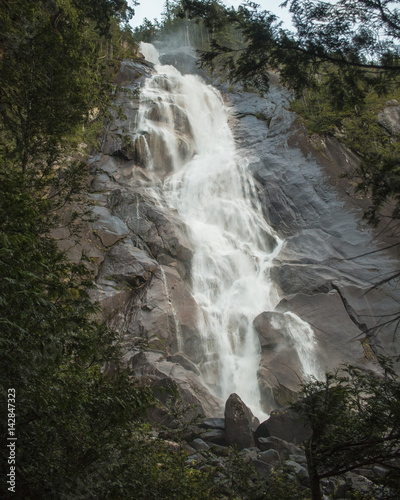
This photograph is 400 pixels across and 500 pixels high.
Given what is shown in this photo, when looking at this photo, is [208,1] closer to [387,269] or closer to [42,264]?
[42,264]

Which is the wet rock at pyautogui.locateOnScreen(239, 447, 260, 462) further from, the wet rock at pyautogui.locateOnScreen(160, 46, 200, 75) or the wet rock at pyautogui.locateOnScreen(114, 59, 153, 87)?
the wet rock at pyautogui.locateOnScreen(160, 46, 200, 75)

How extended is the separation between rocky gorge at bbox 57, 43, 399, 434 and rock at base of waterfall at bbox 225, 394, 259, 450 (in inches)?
2.6

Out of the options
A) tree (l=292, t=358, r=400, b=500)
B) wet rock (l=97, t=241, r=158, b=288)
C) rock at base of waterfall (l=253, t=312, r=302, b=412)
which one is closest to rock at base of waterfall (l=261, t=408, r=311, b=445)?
rock at base of waterfall (l=253, t=312, r=302, b=412)

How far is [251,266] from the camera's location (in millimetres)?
16750

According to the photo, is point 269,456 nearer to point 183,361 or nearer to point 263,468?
point 263,468

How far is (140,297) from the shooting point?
13.2 metres

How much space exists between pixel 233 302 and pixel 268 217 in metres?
6.73

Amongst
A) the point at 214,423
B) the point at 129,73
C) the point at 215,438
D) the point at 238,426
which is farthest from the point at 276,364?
the point at 129,73

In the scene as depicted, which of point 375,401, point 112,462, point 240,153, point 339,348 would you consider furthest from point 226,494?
point 240,153

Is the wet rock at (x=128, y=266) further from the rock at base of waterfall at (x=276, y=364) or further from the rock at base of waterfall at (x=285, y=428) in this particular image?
the rock at base of waterfall at (x=285, y=428)

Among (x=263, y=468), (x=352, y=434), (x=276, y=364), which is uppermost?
(x=352, y=434)

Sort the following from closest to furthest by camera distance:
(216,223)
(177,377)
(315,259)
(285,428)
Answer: (285,428)
(177,377)
(315,259)
(216,223)

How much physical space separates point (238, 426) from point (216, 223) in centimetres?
1163

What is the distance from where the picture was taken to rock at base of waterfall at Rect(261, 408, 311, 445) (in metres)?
8.90
